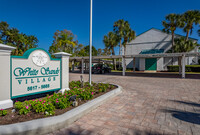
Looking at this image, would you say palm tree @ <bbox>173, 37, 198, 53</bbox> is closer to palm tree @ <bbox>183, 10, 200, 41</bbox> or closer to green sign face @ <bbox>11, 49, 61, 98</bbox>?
palm tree @ <bbox>183, 10, 200, 41</bbox>

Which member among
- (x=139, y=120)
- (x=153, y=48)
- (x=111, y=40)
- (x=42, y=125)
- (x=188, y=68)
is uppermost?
(x=111, y=40)

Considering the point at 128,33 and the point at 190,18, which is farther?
the point at 128,33

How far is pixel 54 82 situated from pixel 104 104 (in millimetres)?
2470

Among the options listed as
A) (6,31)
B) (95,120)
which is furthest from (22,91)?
(6,31)

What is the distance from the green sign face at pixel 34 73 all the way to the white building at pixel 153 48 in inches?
862

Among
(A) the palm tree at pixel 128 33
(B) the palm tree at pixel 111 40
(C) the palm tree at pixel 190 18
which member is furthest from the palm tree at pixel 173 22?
(B) the palm tree at pixel 111 40

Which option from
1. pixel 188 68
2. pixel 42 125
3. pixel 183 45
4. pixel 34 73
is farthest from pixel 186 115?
pixel 188 68

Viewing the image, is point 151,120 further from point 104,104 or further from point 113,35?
point 113,35

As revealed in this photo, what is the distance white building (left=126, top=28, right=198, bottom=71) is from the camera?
23.3m

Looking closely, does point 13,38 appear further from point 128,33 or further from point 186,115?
point 186,115

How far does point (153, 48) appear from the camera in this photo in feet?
81.1

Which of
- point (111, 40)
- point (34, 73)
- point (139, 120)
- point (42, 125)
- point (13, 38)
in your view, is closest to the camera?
point (42, 125)

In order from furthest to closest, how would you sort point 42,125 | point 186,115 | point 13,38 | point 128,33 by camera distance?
point 128,33 < point 13,38 < point 186,115 < point 42,125

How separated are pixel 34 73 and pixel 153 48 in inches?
978
